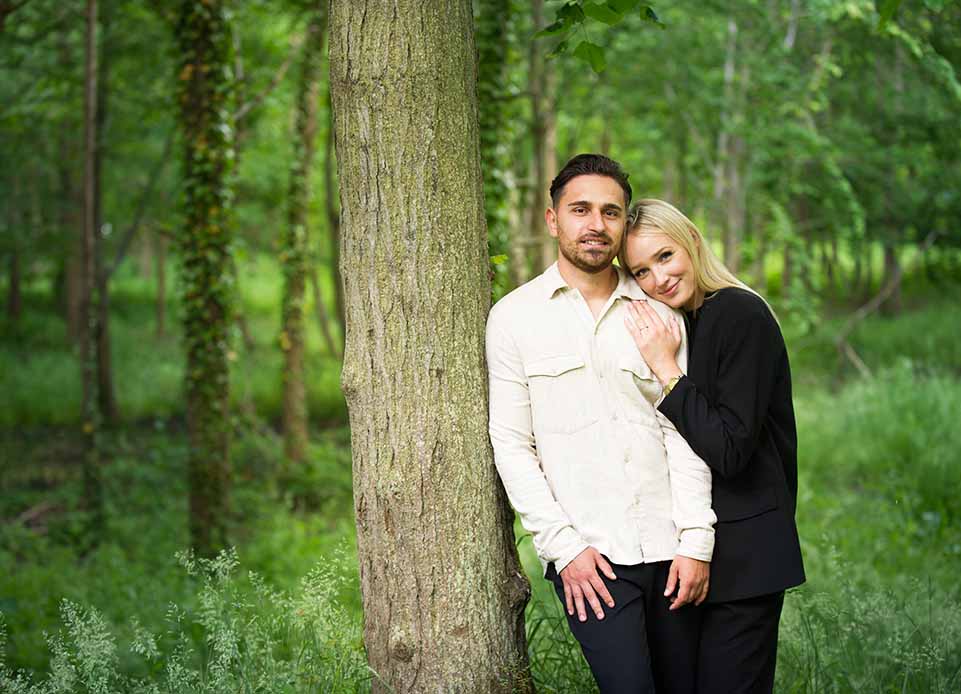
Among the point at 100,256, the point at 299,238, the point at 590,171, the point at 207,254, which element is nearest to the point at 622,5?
the point at 590,171

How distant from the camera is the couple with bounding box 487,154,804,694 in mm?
2955

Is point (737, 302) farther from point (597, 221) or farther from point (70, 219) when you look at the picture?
point (70, 219)

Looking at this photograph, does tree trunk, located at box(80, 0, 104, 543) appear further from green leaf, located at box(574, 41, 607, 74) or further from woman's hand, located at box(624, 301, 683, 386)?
woman's hand, located at box(624, 301, 683, 386)

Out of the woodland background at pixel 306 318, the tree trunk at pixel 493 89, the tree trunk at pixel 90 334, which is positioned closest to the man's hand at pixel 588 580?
the woodland background at pixel 306 318

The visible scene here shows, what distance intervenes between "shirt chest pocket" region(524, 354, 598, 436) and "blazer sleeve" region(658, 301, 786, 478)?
261 mm

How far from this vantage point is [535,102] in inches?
427

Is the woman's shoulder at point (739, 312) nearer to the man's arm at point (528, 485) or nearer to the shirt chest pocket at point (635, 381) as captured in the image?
the shirt chest pocket at point (635, 381)

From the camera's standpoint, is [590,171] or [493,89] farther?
[493,89]

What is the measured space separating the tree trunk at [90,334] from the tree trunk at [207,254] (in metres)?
1.35

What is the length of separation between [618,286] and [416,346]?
802mm

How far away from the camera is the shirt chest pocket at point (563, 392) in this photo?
10.0ft

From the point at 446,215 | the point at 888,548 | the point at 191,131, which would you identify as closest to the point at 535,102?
Result: the point at 191,131

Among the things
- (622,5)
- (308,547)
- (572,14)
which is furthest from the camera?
(308,547)

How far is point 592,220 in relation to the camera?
3146mm
